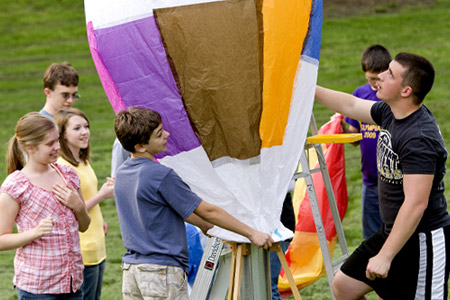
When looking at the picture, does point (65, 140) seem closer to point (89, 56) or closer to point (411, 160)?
point (411, 160)

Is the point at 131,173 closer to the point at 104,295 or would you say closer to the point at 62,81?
the point at 62,81

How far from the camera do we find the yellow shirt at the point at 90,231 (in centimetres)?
441

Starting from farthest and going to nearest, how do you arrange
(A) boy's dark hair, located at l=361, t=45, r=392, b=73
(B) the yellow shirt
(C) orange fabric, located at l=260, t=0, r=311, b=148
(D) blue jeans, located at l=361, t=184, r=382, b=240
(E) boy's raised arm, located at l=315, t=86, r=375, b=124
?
(D) blue jeans, located at l=361, t=184, r=382, b=240, (A) boy's dark hair, located at l=361, t=45, r=392, b=73, (B) the yellow shirt, (E) boy's raised arm, located at l=315, t=86, r=375, b=124, (C) orange fabric, located at l=260, t=0, r=311, b=148

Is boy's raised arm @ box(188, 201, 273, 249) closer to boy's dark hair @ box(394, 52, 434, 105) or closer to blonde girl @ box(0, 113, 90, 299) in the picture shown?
blonde girl @ box(0, 113, 90, 299)

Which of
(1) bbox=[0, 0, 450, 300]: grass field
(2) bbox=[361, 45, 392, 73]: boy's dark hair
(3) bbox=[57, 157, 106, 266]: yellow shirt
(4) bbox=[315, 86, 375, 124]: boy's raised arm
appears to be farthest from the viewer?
(1) bbox=[0, 0, 450, 300]: grass field

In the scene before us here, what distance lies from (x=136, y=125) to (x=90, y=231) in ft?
3.89

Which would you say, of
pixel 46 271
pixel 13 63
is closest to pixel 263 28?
pixel 46 271

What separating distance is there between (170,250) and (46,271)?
68 cm

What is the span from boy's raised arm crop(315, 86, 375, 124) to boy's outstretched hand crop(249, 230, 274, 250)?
100 cm

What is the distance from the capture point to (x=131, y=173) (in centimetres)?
361

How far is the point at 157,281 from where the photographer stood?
3.59 metres

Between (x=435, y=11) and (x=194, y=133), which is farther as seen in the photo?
(x=435, y=11)

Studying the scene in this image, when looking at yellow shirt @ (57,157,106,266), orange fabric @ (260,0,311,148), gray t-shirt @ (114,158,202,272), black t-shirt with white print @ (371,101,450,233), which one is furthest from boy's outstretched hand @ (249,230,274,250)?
yellow shirt @ (57,157,106,266)

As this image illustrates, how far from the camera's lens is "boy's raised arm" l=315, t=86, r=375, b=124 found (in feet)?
14.0
